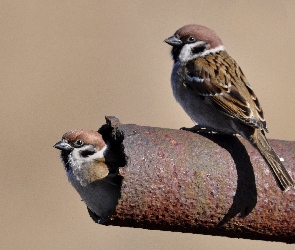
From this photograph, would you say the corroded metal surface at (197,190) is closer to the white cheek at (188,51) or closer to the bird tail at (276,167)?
the bird tail at (276,167)

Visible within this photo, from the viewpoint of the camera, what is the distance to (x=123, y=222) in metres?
2.85

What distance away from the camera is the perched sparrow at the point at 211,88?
4203 millimetres

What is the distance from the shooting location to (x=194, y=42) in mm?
5004

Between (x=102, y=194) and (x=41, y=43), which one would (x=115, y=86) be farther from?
(x=102, y=194)

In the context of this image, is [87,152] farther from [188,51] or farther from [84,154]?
[188,51]

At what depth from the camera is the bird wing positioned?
13.8 ft

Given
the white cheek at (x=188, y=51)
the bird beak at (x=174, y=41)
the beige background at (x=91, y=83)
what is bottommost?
the beige background at (x=91, y=83)

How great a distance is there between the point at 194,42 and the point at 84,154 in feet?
4.80

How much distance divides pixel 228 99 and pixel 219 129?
Result: 5.6 inches

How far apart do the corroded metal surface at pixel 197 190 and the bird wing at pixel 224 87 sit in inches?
42.2

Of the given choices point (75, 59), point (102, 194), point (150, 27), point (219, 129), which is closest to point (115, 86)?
point (75, 59)

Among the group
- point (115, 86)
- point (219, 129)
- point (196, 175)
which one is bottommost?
point (115, 86)

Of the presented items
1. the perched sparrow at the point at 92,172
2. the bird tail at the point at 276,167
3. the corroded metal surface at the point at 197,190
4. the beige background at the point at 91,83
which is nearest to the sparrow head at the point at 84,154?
the perched sparrow at the point at 92,172

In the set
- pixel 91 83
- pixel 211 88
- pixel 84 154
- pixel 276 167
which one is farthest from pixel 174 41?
pixel 91 83
